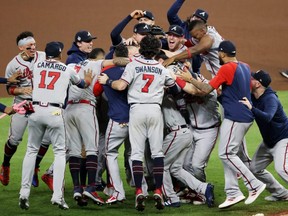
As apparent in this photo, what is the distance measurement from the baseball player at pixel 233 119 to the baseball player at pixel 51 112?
1.38 metres

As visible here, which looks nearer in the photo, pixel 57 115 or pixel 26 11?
pixel 57 115

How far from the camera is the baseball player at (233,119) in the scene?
26.9 feet

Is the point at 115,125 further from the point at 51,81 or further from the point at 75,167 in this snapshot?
the point at 51,81

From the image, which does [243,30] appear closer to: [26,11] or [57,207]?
[26,11]

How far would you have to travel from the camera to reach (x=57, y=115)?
8.29 m

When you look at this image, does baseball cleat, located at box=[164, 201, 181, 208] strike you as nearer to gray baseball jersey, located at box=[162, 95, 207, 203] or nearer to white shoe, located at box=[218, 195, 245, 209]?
gray baseball jersey, located at box=[162, 95, 207, 203]

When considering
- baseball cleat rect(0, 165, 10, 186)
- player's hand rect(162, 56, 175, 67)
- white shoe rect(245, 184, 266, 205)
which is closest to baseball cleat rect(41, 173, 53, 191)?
baseball cleat rect(0, 165, 10, 186)

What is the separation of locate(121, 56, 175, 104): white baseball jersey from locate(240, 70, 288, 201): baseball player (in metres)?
0.99

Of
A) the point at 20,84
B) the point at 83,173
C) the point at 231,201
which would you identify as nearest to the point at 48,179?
the point at 83,173

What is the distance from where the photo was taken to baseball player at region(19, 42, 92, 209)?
8.24 metres

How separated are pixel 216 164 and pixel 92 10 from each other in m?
7.71

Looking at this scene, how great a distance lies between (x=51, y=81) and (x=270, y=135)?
231 cm

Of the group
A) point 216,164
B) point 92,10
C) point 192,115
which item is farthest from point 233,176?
point 92,10

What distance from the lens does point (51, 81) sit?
8281 mm
